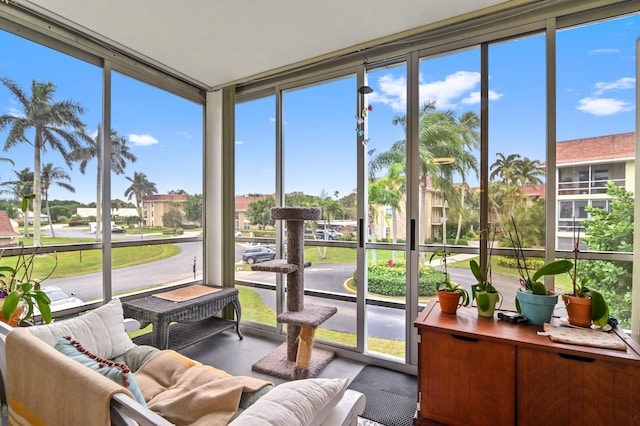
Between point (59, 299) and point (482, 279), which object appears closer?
point (482, 279)

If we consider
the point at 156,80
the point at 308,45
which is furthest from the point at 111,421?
the point at 156,80

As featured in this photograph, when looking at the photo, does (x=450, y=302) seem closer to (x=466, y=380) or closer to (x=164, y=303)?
(x=466, y=380)

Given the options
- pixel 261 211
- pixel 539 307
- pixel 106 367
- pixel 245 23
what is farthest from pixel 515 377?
pixel 245 23

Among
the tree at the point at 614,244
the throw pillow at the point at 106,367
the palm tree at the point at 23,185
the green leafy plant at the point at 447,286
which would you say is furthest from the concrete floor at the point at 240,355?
the tree at the point at 614,244

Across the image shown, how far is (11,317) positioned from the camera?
1.54 metres

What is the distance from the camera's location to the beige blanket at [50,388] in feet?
2.75

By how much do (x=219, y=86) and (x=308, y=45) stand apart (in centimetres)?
128

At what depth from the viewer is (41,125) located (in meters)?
2.22

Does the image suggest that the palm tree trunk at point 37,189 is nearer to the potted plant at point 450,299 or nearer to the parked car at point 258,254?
the parked car at point 258,254

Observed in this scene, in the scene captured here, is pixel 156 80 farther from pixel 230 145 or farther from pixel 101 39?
pixel 230 145

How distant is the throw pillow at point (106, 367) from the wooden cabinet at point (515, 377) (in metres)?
1.40

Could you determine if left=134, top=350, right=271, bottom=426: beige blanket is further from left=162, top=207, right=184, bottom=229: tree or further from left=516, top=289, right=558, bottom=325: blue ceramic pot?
left=162, top=207, right=184, bottom=229: tree

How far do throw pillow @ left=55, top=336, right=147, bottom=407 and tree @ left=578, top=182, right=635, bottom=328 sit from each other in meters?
2.53

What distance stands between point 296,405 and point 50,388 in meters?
0.80
